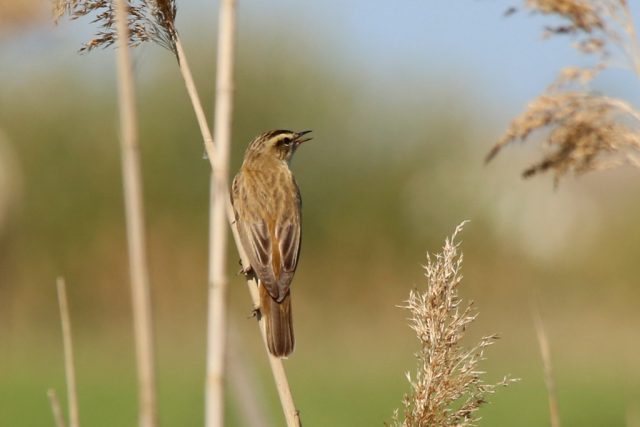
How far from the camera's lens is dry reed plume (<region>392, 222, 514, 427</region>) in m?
2.64

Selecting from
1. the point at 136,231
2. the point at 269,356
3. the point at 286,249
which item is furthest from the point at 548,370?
the point at 286,249

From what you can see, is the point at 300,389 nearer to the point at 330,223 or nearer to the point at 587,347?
the point at 330,223

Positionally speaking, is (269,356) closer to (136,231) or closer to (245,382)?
(245,382)

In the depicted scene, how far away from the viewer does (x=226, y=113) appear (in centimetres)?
203

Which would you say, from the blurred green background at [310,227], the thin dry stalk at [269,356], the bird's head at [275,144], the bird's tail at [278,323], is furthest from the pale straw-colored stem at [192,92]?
the blurred green background at [310,227]

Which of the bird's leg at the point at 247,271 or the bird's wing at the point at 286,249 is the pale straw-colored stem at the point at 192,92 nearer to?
the bird's leg at the point at 247,271

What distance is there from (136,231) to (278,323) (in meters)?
1.94

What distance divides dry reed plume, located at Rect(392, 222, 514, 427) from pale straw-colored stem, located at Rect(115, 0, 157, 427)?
2.90ft

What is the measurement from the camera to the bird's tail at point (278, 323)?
3.55 meters

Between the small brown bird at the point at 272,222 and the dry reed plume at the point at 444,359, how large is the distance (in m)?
0.84

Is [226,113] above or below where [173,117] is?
below

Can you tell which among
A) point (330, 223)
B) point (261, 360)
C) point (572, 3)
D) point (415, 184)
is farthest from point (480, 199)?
point (572, 3)

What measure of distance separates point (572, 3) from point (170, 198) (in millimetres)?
19031

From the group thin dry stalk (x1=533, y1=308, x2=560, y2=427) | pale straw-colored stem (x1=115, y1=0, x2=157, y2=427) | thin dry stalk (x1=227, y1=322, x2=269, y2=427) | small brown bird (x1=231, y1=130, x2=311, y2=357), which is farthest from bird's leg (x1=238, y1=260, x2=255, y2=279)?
pale straw-colored stem (x1=115, y1=0, x2=157, y2=427)
